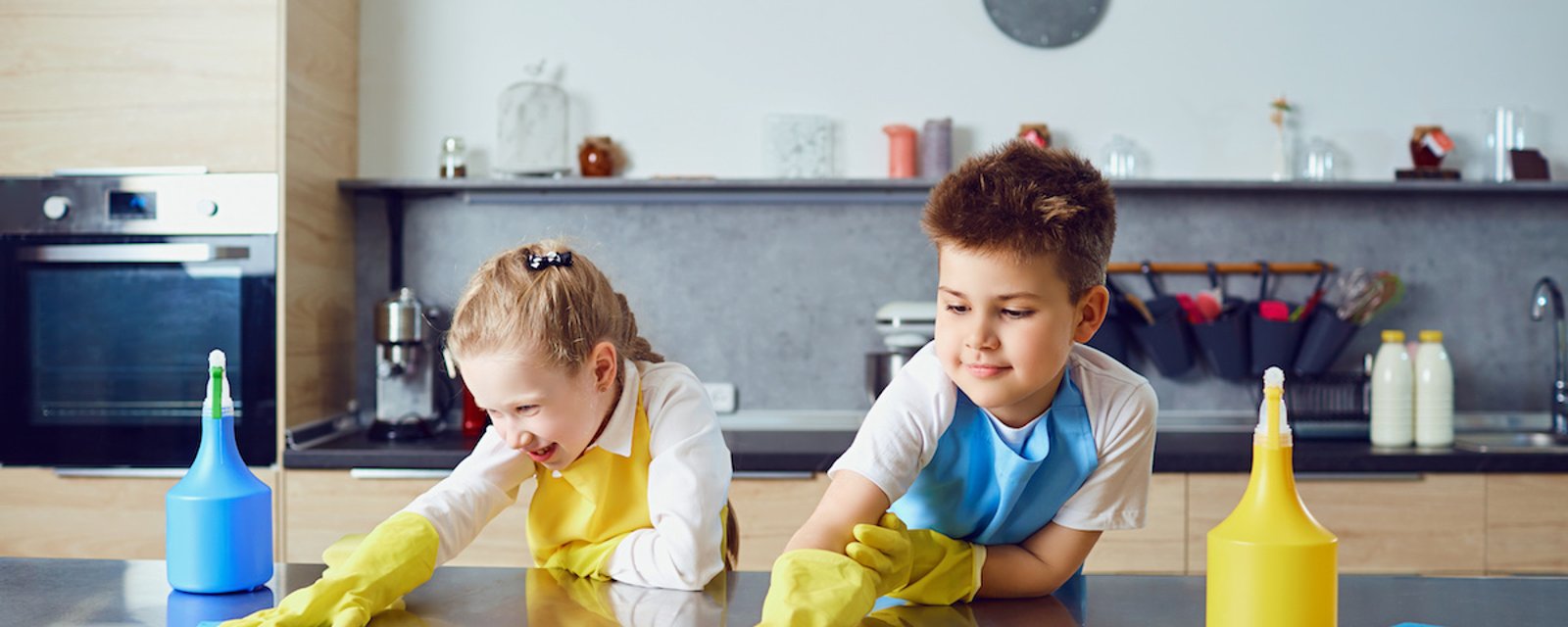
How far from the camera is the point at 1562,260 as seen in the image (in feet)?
9.37

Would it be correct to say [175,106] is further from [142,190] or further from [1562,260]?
[1562,260]

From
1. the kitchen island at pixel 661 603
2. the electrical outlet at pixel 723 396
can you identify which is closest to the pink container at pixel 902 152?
the electrical outlet at pixel 723 396

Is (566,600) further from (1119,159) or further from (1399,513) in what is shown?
(1119,159)

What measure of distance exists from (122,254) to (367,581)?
1858 millimetres

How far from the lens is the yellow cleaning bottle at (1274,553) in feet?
2.72

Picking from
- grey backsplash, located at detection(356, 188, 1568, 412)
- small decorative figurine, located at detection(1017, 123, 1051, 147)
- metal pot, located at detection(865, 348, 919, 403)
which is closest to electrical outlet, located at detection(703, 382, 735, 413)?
grey backsplash, located at detection(356, 188, 1568, 412)

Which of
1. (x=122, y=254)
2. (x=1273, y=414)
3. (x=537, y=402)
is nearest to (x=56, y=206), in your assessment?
(x=122, y=254)

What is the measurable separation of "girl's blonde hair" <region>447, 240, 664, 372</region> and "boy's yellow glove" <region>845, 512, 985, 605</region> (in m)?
0.39

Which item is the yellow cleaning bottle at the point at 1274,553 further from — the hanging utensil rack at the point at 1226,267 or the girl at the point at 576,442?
the hanging utensil rack at the point at 1226,267

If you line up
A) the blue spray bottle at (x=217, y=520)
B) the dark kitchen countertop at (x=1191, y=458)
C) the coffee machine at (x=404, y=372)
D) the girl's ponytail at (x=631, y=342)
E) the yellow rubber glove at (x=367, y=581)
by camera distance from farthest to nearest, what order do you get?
the coffee machine at (x=404, y=372)
the dark kitchen countertop at (x=1191, y=458)
the girl's ponytail at (x=631, y=342)
the blue spray bottle at (x=217, y=520)
the yellow rubber glove at (x=367, y=581)

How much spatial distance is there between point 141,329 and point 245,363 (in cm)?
23

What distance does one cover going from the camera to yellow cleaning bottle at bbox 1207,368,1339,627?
2.72 ft

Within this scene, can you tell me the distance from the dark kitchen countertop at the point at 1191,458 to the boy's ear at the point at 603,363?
107 cm

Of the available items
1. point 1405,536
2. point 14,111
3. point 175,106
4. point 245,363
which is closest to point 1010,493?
point 1405,536
